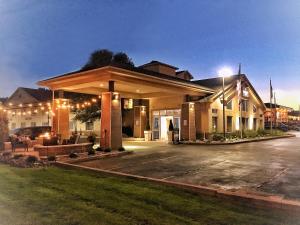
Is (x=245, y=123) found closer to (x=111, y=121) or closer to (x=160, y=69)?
(x=160, y=69)

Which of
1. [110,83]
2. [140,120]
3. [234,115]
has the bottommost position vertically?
[140,120]

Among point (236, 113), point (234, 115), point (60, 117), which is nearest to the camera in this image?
point (60, 117)

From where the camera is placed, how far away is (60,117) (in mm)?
18453

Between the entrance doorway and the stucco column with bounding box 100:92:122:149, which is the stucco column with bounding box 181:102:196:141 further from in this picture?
the stucco column with bounding box 100:92:122:149

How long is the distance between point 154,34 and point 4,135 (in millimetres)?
34728

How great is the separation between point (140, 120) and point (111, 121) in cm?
1137

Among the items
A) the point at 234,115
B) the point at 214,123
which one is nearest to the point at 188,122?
the point at 214,123

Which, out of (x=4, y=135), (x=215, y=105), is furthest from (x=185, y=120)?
(x=4, y=135)

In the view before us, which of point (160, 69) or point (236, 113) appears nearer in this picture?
point (160, 69)

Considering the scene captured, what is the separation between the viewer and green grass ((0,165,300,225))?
4.93 meters

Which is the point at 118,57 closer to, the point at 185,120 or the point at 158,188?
the point at 185,120

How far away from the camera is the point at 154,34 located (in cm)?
4550

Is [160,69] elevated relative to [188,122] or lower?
elevated

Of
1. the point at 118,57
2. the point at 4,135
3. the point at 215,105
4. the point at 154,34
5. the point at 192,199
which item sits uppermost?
the point at 154,34
